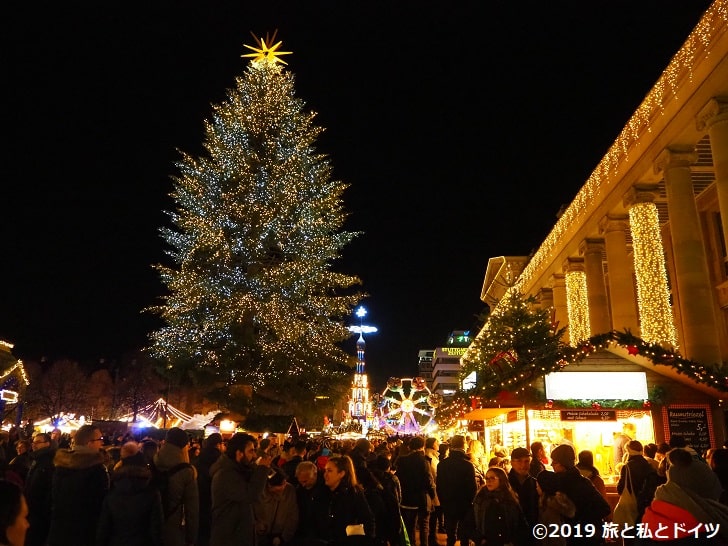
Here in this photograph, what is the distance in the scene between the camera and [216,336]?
23484mm

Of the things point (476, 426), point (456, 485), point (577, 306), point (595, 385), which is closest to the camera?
point (456, 485)

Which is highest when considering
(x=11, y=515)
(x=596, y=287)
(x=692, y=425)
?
(x=596, y=287)

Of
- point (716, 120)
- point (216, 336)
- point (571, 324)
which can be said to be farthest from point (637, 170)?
point (216, 336)

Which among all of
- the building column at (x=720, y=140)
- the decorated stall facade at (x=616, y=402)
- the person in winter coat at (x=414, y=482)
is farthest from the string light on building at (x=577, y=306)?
the person in winter coat at (x=414, y=482)

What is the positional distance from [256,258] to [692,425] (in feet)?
56.9

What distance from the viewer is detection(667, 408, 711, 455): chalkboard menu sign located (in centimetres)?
A: 1166

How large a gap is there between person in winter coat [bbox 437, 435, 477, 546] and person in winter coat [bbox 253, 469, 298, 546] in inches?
128

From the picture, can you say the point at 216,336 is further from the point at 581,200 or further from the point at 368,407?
the point at 368,407

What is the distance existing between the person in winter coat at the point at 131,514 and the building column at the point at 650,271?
58.1 ft

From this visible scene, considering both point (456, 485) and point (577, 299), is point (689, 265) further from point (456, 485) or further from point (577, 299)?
point (456, 485)

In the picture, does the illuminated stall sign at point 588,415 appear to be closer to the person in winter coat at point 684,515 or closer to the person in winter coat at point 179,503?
the person in winter coat at point 684,515

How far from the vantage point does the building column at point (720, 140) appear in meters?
16.6

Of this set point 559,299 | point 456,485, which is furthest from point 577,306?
point 456,485

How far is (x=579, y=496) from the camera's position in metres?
5.74
